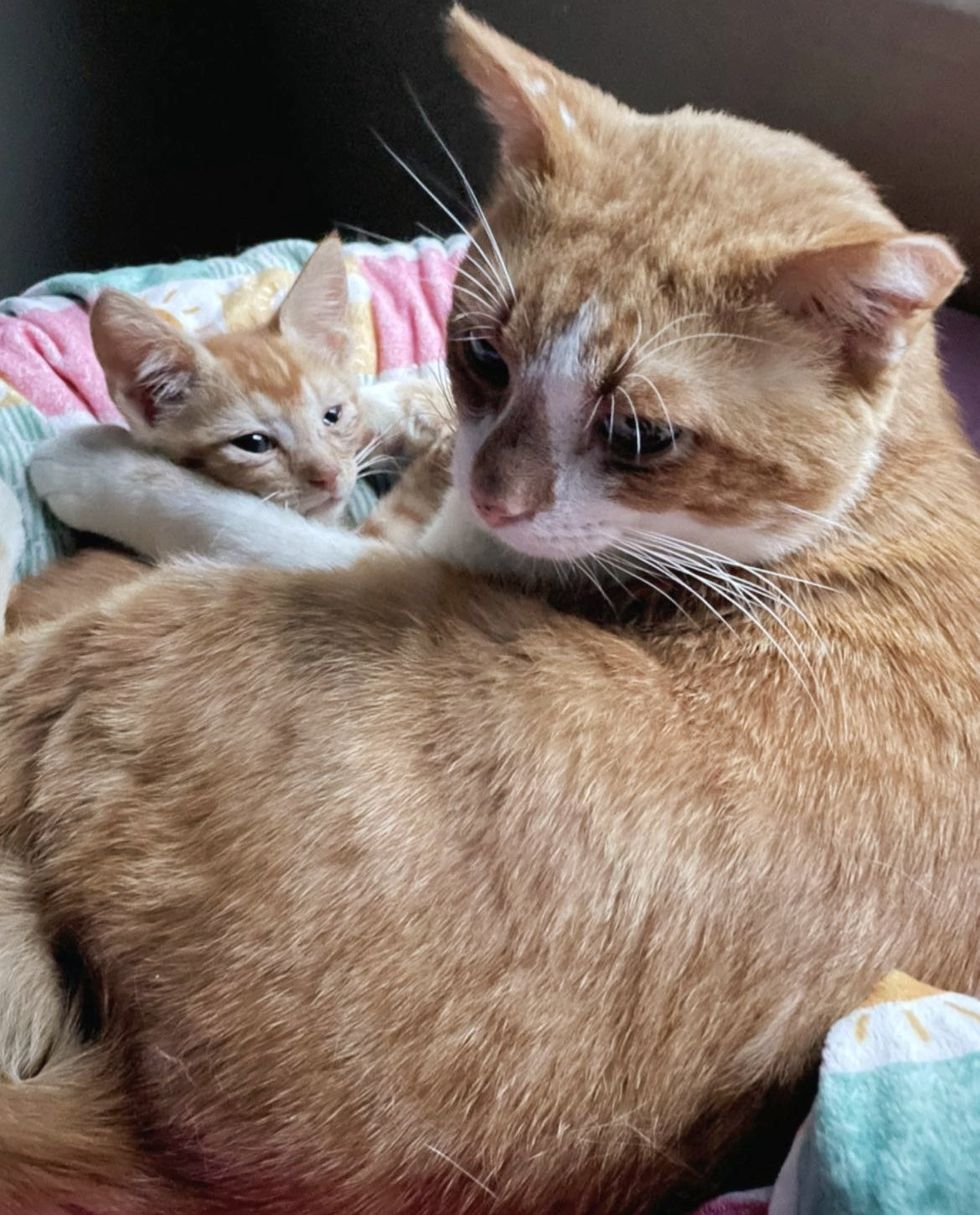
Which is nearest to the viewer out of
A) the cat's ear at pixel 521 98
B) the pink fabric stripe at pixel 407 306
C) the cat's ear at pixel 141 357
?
the cat's ear at pixel 521 98

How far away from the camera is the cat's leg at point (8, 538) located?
1386mm

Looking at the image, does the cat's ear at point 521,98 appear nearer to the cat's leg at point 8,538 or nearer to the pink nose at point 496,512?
the pink nose at point 496,512

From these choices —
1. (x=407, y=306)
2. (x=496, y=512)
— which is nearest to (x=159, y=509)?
(x=496, y=512)

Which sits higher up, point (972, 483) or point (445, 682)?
point (972, 483)

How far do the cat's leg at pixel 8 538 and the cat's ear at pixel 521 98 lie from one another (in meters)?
0.76

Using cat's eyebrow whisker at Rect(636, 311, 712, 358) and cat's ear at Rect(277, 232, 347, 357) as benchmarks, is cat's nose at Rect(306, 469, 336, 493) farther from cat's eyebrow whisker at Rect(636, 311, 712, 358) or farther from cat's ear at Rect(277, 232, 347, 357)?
cat's eyebrow whisker at Rect(636, 311, 712, 358)

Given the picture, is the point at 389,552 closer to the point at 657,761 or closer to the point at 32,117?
the point at 657,761

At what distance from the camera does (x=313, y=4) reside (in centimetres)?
254

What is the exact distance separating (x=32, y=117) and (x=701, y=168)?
1.60 metres

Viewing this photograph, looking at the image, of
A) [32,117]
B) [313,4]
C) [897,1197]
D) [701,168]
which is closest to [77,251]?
[32,117]

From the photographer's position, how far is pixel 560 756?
100cm

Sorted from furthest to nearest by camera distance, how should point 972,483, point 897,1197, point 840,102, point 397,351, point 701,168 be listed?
point 397,351
point 840,102
point 972,483
point 701,168
point 897,1197

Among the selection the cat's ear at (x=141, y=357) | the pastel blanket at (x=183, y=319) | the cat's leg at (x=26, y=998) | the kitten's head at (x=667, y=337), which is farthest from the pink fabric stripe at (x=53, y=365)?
the cat's leg at (x=26, y=998)

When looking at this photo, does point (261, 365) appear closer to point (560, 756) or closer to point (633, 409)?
point (633, 409)
